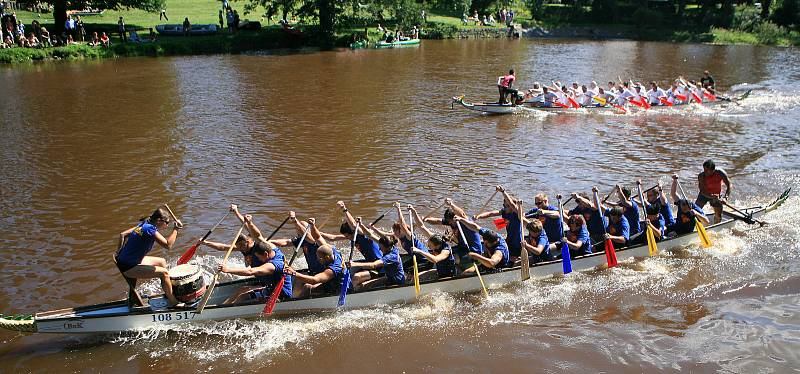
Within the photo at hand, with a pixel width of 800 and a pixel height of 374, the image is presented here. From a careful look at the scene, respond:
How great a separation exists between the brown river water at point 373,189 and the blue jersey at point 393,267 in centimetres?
56

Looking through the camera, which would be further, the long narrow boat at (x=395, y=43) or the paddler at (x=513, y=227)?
the long narrow boat at (x=395, y=43)

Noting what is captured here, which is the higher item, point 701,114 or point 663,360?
point 701,114

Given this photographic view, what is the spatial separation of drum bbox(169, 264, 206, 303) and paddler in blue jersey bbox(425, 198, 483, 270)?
4.69m

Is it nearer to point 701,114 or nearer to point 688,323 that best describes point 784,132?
point 701,114

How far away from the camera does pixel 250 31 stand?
4716 cm

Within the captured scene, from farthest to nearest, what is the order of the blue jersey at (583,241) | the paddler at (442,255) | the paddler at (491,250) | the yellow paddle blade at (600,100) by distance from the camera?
1. the yellow paddle blade at (600,100)
2. the blue jersey at (583,241)
3. the paddler at (491,250)
4. the paddler at (442,255)

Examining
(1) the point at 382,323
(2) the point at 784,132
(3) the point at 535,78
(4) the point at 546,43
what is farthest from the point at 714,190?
(4) the point at 546,43

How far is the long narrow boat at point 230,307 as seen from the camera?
9.90 meters

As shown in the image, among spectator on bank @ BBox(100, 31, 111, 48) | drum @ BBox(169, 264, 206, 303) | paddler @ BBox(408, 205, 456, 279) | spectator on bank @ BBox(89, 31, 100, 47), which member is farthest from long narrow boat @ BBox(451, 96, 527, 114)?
spectator on bank @ BBox(89, 31, 100, 47)

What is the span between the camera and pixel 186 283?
10.4 metres

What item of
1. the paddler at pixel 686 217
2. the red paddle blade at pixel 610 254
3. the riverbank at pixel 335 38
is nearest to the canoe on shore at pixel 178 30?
the riverbank at pixel 335 38

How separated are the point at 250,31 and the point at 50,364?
132 ft

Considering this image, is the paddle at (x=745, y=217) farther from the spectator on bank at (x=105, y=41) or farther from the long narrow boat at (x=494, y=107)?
the spectator on bank at (x=105, y=41)

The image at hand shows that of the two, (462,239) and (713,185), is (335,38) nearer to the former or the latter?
(713,185)
